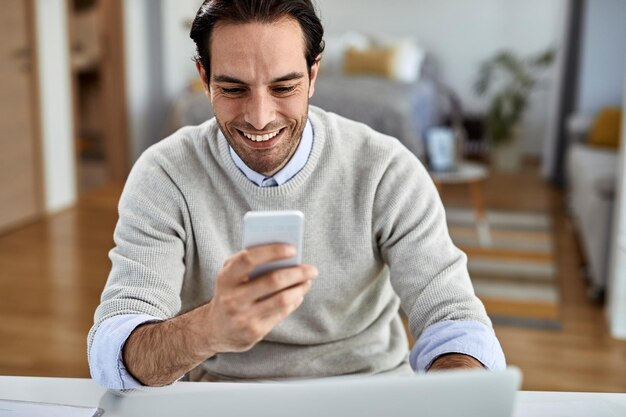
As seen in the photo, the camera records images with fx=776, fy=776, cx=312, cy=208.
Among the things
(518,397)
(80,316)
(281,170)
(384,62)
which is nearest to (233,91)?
(281,170)

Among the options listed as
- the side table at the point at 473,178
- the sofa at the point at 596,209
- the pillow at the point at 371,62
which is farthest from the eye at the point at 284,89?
the pillow at the point at 371,62

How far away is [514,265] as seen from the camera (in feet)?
12.2

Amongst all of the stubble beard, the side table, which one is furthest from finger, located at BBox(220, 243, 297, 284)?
the side table

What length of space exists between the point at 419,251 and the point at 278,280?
40cm

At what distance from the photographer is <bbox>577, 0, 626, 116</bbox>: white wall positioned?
509 cm

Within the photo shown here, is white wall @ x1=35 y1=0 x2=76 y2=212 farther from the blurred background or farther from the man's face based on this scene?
the man's face

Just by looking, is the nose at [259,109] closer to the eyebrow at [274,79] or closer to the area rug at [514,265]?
the eyebrow at [274,79]

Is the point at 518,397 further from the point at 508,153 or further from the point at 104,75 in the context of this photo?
the point at 508,153

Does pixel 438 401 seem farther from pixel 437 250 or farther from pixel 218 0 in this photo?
pixel 218 0

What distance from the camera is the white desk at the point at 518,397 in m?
0.91

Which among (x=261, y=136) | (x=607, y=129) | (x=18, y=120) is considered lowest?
(x=607, y=129)

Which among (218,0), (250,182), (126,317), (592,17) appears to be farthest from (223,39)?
(592,17)

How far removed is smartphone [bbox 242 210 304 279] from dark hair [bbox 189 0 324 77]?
384 millimetres

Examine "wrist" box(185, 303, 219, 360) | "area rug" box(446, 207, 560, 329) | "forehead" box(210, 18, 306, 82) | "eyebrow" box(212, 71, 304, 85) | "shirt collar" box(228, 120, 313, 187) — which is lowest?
"area rug" box(446, 207, 560, 329)
